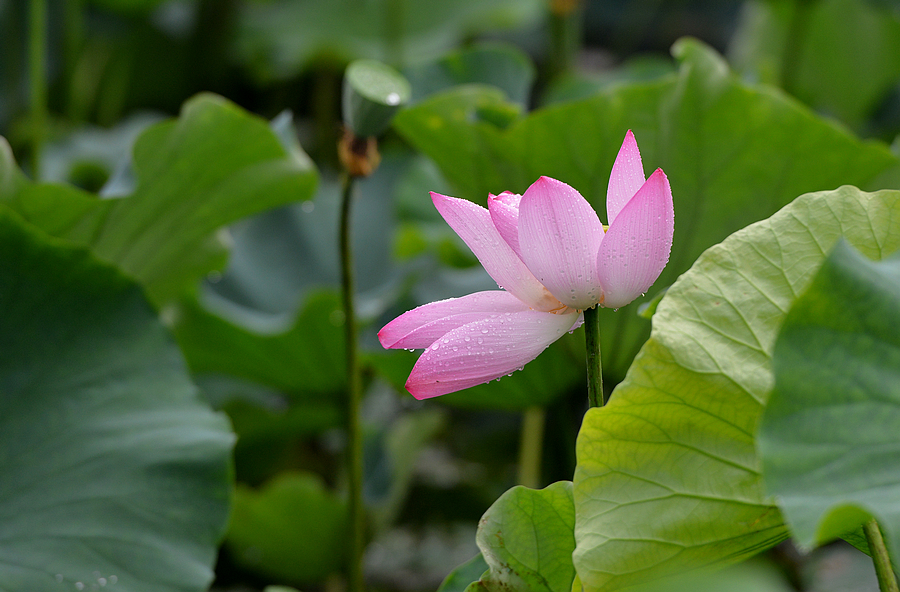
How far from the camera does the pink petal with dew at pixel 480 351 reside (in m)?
0.33

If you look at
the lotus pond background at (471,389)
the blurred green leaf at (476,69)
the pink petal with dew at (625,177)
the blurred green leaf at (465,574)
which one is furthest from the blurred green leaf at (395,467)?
the pink petal with dew at (625,177)

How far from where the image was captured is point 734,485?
381 mm

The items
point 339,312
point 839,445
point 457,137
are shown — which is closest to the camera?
point 839,445

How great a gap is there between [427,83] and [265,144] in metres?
0.34

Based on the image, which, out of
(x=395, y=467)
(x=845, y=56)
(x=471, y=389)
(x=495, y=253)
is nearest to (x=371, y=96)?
(x=495, y=253)

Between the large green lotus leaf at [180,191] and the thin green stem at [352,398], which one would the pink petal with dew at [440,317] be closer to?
the thin green stem at [352,398]

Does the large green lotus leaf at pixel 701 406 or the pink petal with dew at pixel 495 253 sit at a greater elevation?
the pink petal with dew at pixel 495 253

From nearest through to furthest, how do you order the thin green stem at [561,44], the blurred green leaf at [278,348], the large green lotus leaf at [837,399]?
the large green lotus leaf at [837,399]
the blurred green leaf at [278,348]
the thin green stem at [561,44]

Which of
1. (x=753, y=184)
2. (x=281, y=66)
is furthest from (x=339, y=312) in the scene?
(x=281, y=66)

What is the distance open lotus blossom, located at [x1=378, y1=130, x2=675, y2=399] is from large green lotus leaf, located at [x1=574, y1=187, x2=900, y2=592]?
0.05 m

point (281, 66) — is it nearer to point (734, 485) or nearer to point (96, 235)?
→ point (96, 235)

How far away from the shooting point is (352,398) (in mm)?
713

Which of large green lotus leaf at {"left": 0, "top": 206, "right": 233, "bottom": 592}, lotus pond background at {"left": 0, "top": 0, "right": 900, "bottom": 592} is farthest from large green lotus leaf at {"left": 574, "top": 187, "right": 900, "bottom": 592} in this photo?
large green lotus leaf at {"left": 0, "top": 206, "right": 233, "bottom": 592}

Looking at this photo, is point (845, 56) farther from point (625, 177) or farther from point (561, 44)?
point (625, 177)
